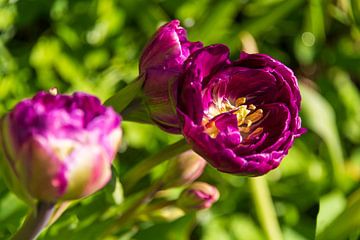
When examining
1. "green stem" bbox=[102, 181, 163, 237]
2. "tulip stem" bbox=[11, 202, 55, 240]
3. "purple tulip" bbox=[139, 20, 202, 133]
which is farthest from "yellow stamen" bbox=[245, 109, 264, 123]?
"tulip stem" bbox=[11, 202, 55, 240]

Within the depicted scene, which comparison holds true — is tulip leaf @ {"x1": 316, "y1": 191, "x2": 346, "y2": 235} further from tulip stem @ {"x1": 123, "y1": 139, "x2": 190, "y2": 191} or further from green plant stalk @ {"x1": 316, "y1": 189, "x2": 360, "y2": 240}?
tulip stem @ {"x1": 123, "y1": 139, "x2": 190, "y2": 191}

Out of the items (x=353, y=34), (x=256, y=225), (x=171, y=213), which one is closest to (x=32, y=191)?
(x=171, y=213)

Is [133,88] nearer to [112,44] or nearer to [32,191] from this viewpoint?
[32,191]

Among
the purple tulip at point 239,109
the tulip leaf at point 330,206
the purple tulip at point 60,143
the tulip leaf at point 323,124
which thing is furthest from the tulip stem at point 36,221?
the tulip leaf at point 323,124

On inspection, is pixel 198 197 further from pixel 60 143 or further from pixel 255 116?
pixel 60 143

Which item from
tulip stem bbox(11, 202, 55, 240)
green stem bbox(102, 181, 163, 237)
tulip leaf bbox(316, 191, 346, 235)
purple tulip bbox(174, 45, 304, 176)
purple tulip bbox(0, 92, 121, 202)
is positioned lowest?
tulip leaf bbox(316, 191, 346, 235)

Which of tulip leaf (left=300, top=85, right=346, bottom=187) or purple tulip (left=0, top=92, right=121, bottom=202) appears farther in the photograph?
tulip leaf (left=300, top=85, right=346, bottom=187)

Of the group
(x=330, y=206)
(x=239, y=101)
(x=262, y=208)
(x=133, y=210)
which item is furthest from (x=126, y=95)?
(x=330, y=206)
